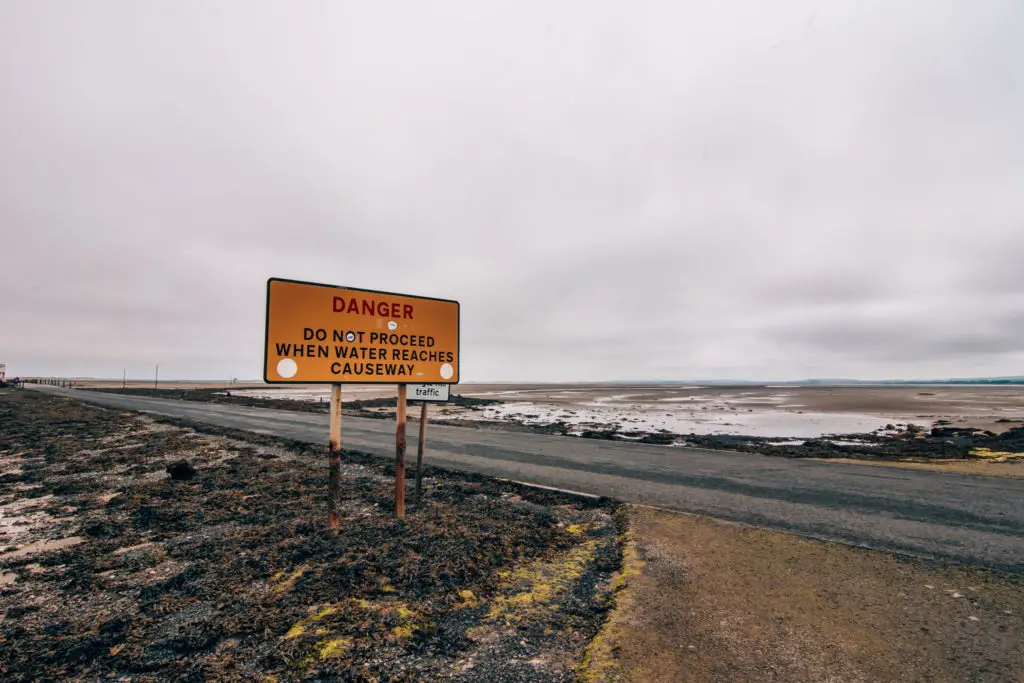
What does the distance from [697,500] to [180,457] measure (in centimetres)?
1342

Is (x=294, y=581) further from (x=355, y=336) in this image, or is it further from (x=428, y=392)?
(x=428, y=392)

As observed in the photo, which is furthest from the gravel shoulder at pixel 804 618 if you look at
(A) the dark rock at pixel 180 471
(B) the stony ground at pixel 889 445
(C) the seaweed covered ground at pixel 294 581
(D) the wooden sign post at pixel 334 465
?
(B) the stony ground at pixel 889 445

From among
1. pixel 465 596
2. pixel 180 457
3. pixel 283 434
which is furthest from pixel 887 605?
pixel 283 434

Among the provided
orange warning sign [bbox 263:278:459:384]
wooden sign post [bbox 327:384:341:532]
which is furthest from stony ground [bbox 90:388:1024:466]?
wooden sign post [bbox 327:384:341:532]

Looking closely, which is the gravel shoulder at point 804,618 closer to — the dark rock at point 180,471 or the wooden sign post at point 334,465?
the wooden sign post at point 334,465

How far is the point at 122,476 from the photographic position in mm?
9953

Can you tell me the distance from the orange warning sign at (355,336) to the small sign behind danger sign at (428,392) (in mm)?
366

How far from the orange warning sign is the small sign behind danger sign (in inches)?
14.4

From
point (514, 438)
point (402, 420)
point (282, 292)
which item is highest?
point (282, 292)

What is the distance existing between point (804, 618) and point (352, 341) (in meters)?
5.92

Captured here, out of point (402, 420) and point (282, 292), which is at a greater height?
point (282, 292)

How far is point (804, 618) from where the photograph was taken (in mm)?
4004

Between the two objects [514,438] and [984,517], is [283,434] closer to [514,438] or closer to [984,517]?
[514,438]

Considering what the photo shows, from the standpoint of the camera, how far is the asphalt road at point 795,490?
6305 mm
